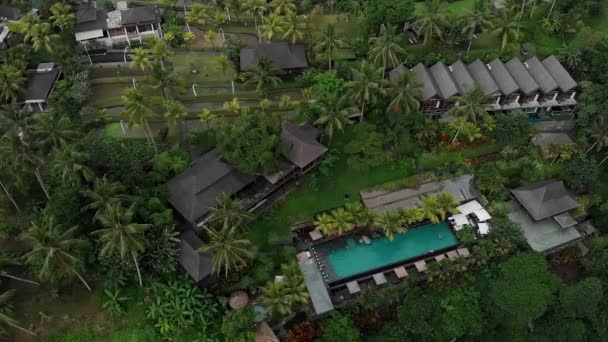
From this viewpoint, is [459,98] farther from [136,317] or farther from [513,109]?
[136,317]

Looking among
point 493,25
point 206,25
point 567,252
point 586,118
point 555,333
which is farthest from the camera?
point 206,25

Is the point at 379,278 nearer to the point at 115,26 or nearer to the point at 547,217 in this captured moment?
the point at 547,217

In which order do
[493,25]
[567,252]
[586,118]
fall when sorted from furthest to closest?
[493,25], [586,118], [567,252]

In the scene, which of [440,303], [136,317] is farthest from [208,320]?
[440,303]

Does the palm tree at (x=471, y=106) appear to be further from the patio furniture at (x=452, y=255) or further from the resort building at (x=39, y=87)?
the resort building at (x=39, y=87)

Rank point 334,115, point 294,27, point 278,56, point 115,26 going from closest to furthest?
point 334,115 < point 278,56 < point 294,27 < point 115,26

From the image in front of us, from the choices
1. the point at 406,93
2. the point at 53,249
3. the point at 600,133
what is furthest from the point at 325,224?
the point at 600,133

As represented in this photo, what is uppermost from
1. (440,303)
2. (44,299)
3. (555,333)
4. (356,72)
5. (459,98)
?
(356,72)
